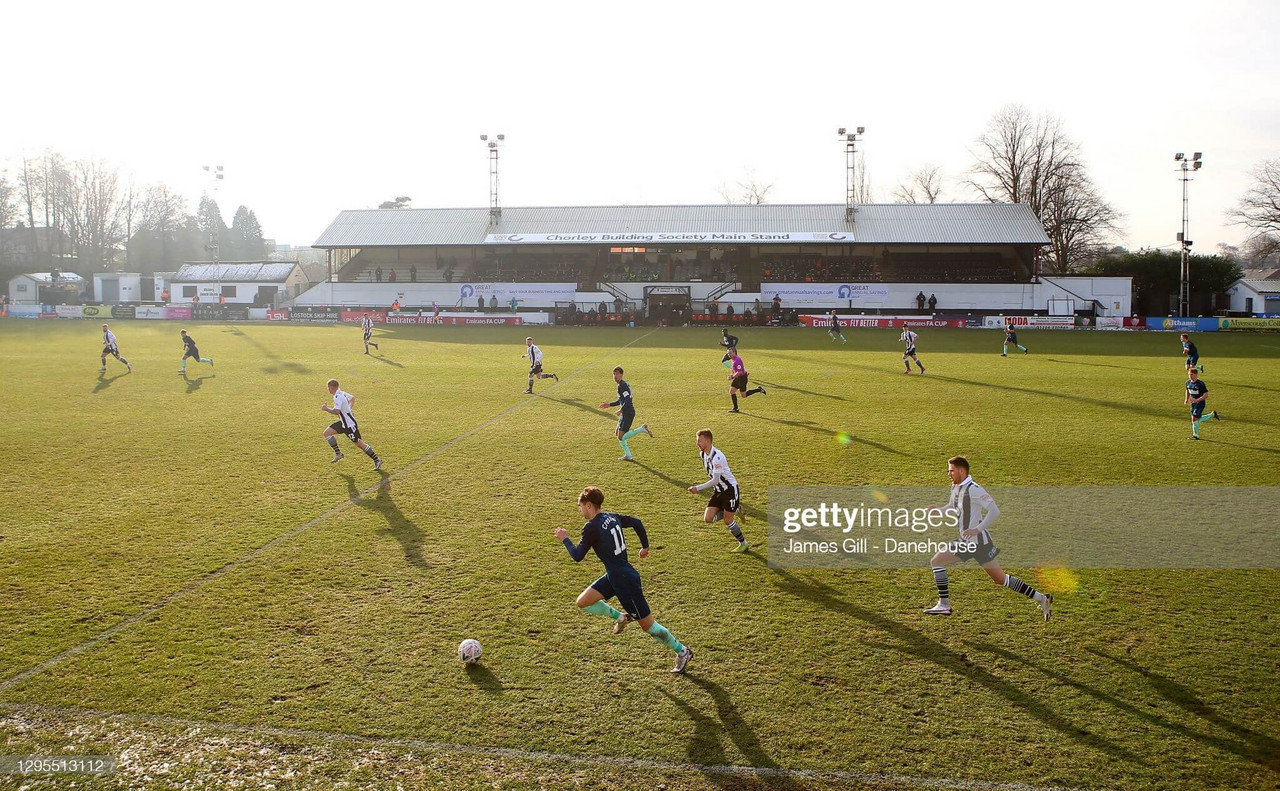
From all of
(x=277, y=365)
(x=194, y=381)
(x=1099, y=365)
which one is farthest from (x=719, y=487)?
(x=1099, y=365)

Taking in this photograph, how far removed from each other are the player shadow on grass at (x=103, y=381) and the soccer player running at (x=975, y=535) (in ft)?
89.2

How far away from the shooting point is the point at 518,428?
20203 mm

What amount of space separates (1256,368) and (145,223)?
11497cm

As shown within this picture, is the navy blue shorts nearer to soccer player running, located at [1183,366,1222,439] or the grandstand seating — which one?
soccer player running, located at [1183,366,1222,439]

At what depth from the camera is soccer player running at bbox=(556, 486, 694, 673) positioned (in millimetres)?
7941

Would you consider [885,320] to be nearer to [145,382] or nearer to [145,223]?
[145,382]

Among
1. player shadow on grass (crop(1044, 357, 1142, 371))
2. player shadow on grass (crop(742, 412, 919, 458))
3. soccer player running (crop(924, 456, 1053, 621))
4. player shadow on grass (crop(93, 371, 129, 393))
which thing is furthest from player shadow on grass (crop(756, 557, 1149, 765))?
player shadow on grass (crop(1044, 357, 1142, 371))

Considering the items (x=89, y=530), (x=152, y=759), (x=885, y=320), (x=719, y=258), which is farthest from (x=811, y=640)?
(x=719, y=258)

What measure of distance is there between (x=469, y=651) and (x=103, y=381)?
2691cm

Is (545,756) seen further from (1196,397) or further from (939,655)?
(1196,397)

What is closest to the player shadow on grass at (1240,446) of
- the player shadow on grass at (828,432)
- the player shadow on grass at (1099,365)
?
the player shadow on grass at (828,432)

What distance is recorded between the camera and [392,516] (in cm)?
1309

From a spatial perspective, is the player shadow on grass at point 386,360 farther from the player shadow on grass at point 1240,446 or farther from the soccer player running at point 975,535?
the player shadow on grass at point 1240,446

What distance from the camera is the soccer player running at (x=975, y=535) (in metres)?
8.94
